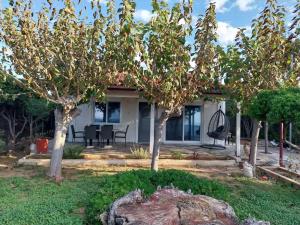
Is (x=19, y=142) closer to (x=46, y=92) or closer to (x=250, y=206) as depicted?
(x=46, y=92)

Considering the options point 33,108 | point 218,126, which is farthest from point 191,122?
point 33,108

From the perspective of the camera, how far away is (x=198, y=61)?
8.09 metres

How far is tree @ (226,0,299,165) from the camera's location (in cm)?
897

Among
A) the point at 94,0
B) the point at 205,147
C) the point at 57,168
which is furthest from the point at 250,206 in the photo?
the point at 205,147

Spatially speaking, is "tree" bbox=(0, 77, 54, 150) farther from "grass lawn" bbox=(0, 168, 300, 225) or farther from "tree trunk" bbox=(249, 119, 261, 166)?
"tree trunk" bbox=(249, 119, 261, 166)

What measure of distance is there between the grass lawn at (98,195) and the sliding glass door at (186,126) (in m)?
8.11

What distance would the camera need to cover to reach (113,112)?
1598cm

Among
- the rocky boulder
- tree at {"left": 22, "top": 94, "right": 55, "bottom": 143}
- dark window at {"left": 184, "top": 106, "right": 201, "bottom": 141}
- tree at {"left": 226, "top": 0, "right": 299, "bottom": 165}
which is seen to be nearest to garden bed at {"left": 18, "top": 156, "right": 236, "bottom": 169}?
tree at {"left": 226, "top": 0, "right": 299, "bottom": 165}

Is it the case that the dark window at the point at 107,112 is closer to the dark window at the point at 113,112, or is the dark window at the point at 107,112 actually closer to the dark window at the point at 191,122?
the dark window at the point at 113,112

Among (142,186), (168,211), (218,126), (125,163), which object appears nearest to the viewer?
(168,211)

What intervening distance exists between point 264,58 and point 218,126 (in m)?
6.89

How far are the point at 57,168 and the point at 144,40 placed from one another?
13.3ft

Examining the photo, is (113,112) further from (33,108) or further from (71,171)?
(71,171)

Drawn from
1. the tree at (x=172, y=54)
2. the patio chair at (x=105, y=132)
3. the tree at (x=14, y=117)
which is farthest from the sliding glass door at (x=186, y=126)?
the tree at (x=172, y=54)
